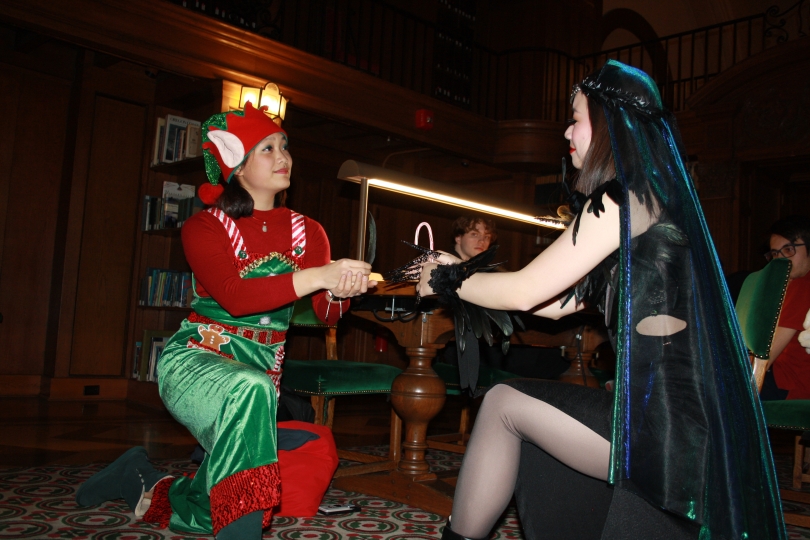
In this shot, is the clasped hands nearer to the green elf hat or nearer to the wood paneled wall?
the green elf hat

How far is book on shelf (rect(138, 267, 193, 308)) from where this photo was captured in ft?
17.1

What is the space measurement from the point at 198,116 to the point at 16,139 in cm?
140

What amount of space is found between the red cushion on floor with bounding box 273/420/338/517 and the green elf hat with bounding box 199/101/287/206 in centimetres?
90

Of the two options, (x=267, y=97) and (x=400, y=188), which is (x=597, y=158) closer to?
(x=400, y=188)

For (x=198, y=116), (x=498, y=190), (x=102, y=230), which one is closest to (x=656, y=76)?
(x=498, y=190)

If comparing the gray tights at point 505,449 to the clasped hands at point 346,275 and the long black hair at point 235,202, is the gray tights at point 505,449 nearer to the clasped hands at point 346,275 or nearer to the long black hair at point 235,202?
the clasped hands at point 346,275

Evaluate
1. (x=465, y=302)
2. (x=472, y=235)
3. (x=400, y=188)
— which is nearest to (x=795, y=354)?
(x=472, y=235)

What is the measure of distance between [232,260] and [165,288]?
11.8ft

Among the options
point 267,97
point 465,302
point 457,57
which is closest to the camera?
point 465,302

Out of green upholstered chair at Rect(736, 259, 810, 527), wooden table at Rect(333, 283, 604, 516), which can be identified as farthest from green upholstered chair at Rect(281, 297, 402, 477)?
green upholstered chair at Rect(736, 259, 810, 527)

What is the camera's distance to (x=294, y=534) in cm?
200

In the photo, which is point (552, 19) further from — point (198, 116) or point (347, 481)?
point (347, 481)

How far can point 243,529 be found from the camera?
61.8 inches

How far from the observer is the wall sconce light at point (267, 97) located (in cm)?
505
